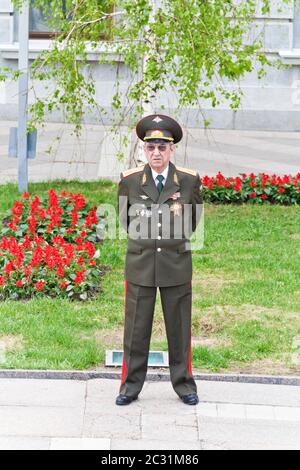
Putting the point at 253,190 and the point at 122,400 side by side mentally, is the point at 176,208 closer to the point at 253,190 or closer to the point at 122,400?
the point at 122,400

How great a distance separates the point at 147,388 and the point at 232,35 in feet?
15.8

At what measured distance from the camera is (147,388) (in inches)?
293

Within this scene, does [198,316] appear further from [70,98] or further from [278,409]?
[70,98]

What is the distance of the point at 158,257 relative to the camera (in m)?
7.04

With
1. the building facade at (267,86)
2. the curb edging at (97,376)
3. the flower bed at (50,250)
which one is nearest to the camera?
the curb edging at (97,376)

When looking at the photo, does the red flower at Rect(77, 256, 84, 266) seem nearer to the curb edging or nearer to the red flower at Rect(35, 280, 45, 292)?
the red flower at Rect(35, 280, 45, 292)

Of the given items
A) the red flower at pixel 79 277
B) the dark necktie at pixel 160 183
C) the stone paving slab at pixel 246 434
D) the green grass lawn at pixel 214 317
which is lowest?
the stone paving slab at pixel 246 434

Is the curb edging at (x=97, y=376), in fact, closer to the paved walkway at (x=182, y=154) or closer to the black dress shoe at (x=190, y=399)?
the black dress shoe at (x=190, y=399)

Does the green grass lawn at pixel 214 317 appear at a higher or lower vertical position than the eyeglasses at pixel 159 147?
lower

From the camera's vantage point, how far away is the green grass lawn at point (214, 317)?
26.1 ft

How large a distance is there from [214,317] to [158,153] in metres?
2.38

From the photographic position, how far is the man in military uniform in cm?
702

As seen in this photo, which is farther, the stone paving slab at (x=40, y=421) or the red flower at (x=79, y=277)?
the red flower at (x=79, y=277)

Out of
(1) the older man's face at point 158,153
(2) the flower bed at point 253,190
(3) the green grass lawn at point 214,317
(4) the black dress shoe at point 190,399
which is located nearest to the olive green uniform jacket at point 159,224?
(1) the older man's face at point 158,153
